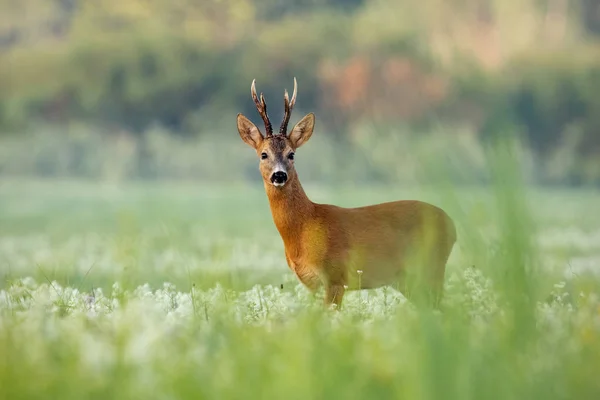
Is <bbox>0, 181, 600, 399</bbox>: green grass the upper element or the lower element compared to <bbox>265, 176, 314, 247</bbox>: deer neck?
lower

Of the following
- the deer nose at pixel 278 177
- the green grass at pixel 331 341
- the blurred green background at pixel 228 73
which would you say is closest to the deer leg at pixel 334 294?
the deer nose at pixel 278 177

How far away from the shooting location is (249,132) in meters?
7.16

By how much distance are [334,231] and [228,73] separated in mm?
24795

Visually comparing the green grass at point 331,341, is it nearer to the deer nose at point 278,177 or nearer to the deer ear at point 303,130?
the deer nose at point 278,177

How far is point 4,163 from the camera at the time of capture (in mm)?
28062

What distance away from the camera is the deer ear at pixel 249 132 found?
7.07 metres

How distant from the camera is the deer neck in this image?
22.7ft

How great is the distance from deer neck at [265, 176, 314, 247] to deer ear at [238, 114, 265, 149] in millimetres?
352

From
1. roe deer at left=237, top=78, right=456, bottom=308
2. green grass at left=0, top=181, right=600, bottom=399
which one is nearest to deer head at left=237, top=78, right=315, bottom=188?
roe deer at left=237, top=78, right=456, bottom=308

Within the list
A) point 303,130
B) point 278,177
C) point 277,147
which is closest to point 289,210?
point 278,177

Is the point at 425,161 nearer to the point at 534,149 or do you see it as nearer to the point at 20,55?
the point at 534,149

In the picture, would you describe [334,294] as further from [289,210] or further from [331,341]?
[331,341]

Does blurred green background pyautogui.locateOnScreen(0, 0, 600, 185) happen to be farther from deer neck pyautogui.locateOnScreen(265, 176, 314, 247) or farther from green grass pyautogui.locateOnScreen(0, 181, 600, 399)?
green grass pyautogui.locateOnScreen(0, 181, 600, 399)

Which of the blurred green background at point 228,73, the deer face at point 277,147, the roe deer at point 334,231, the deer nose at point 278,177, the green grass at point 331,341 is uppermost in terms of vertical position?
the blurred green background at point 228,73
